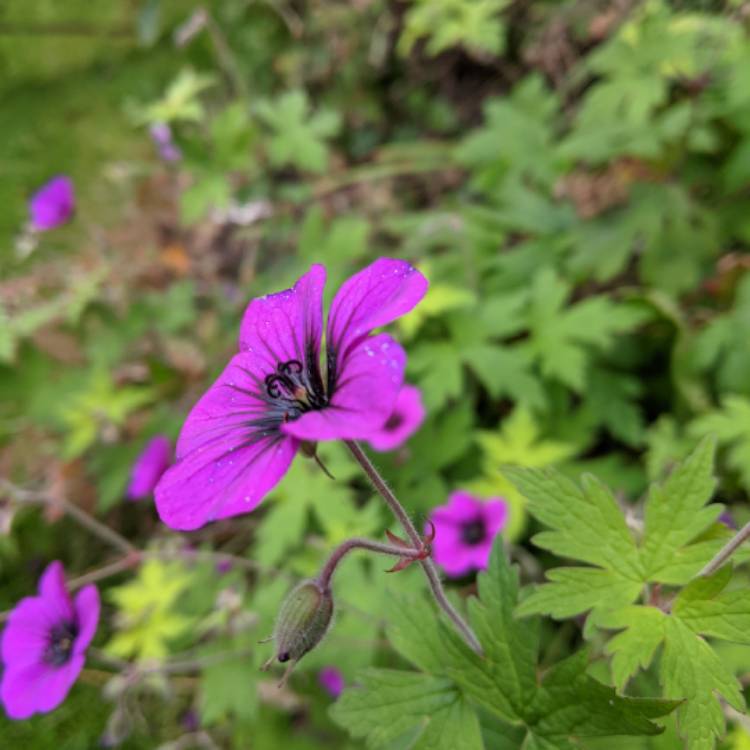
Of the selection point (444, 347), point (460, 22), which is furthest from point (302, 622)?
point (460, 22)

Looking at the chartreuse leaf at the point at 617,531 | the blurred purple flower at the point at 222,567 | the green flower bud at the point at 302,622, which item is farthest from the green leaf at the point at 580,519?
the blurred purple flower at the point at 222,567

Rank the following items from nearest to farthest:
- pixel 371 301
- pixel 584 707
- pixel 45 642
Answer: pixel 371 301 < pixel 584 707 < pixel 45 642

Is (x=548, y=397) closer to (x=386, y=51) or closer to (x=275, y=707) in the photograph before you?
(x=275, y=707)

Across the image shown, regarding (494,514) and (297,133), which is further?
(297,133)

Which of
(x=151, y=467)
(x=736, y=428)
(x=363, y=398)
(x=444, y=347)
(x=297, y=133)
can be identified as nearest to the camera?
(x=363, y=398)

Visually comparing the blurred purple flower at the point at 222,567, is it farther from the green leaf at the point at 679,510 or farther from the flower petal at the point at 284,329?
the green leaf at the point at 679,510

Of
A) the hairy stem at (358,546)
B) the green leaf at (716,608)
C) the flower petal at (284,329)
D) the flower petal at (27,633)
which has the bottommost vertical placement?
the flower petal at (27,633)

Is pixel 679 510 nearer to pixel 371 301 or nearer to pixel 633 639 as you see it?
pixel 633 639
